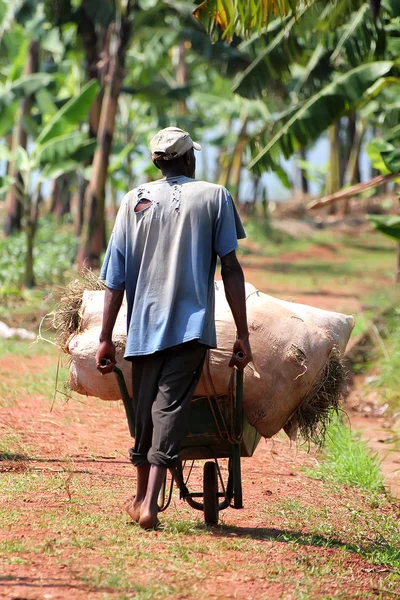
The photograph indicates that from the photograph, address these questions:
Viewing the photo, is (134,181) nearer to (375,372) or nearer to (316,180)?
(316,180)

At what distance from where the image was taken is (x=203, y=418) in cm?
464

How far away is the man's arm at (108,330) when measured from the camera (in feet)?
14.7

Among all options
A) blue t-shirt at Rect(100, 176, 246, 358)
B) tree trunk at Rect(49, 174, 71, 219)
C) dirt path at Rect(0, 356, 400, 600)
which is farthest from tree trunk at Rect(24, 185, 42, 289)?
tree trunk at Rect(49, 174, 71, 219)

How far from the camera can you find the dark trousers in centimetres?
429

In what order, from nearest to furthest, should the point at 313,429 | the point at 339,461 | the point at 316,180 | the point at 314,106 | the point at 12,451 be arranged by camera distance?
the point at 313,429 < the point at 12,451 < the point at 339,461 < the point at 314,106 < the point at 316,180

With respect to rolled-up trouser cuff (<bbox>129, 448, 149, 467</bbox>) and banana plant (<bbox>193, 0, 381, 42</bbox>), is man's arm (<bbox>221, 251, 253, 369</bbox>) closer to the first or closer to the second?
rolled-up trouser cuff (<bbox>129, 448, 149, 467</bbox>)

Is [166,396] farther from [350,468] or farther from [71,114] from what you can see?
[71,114]

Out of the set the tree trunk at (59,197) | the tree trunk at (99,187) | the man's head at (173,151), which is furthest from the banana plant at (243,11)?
the tree trunk at (59,197)

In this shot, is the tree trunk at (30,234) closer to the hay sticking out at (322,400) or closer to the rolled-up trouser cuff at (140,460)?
the hay sticking out at (322,400)

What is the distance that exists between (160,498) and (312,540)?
0.79m

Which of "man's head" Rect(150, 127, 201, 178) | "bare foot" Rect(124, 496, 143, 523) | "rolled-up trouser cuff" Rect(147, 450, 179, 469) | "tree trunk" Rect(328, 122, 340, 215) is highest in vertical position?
"tree trunk" Rect(328, 122, 340, 215)

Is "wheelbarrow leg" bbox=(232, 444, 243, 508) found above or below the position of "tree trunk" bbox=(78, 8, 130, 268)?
below

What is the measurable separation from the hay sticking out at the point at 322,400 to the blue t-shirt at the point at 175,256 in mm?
794

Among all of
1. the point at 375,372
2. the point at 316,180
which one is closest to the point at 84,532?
the point at 375,372
